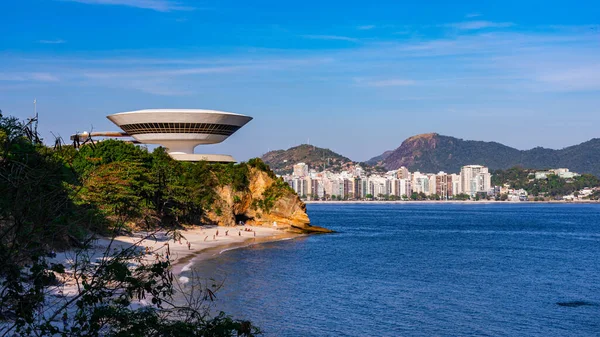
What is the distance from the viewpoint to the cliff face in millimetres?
65812

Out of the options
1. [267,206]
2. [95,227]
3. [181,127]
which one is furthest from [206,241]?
[95,227]

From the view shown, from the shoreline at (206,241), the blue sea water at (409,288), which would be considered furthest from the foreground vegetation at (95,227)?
the blue sea water at (409,288)

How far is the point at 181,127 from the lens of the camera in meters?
A: 70.3

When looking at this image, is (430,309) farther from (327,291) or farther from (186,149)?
(186,149)

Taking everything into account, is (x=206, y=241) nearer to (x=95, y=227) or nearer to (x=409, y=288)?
(x=409, y=288)

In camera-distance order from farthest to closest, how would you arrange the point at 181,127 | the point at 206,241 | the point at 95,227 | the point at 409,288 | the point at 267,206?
the point at 181,127, the point at 267,206, the point at 206,241, the point at 409,288, the point at 95,227

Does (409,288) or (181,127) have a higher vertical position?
(181,127)

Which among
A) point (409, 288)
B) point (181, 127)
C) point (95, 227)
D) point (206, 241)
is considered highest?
point (181, 127)

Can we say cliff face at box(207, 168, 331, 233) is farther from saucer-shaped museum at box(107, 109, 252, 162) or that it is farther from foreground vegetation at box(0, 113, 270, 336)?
saucer-shaped museum at box(107, 109, 252, 162)

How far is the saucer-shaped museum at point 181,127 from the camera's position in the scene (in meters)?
69.5

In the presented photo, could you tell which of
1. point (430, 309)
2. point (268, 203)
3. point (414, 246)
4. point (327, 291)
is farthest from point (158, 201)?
point (430, 309)

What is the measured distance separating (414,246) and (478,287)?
22.7 metres

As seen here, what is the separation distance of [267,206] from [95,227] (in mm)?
55703

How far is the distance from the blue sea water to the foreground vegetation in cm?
341
